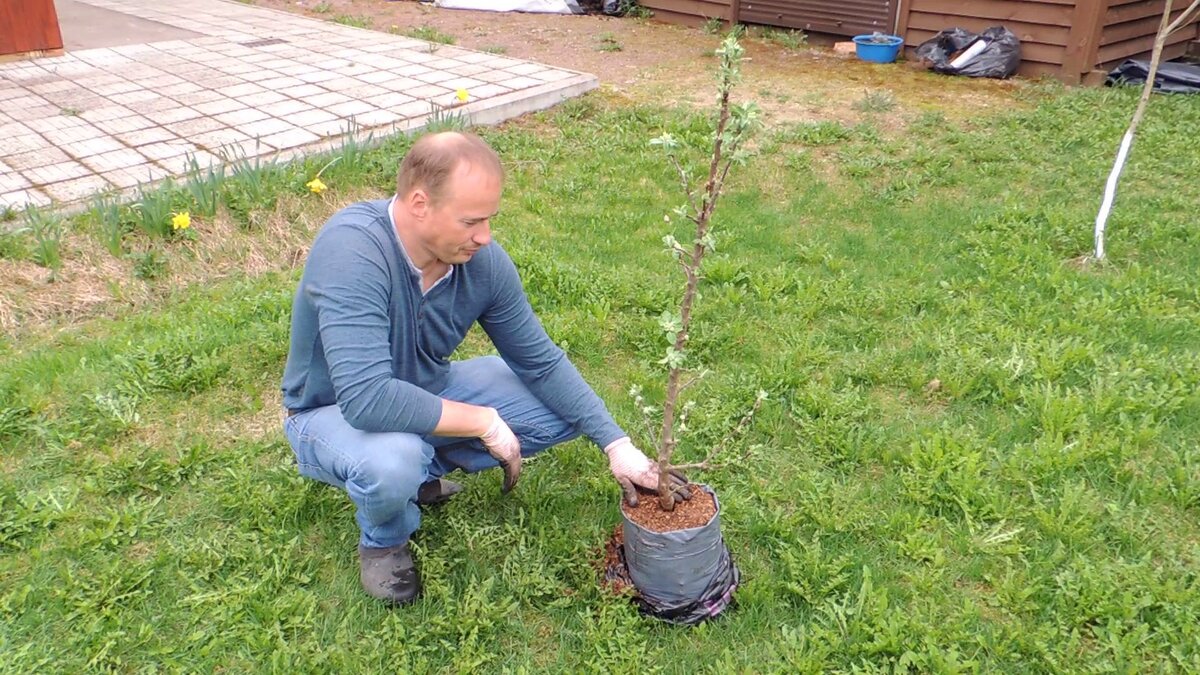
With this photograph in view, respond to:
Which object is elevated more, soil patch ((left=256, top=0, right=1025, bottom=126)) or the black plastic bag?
soil patch ((left=256, top=0, right=1025, bottom=126))

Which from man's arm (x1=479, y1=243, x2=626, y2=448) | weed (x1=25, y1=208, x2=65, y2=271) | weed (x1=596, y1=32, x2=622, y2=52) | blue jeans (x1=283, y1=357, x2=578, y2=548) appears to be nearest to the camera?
blue jeans (x1=283, y1=357, x2=578, y2=548)

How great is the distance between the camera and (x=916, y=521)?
2.63 meters

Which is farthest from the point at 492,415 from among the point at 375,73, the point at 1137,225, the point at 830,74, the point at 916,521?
the point at 830,74

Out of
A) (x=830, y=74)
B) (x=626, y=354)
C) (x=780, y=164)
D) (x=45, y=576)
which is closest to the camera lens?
(x=45, y=576)

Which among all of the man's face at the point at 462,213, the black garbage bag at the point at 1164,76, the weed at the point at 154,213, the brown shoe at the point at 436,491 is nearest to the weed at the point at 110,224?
the weed at the point at 154,213

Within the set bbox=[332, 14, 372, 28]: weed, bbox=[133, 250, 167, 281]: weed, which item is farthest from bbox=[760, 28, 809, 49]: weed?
bbox=[133, 250, 167, 281]: weed

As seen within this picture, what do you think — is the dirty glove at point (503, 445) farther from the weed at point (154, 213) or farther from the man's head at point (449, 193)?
the weed at point (154, 213)

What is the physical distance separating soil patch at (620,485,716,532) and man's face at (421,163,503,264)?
796 millimetres

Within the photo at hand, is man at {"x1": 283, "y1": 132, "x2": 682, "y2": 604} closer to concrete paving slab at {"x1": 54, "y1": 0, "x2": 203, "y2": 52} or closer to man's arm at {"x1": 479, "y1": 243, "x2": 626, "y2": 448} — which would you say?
man's arm at {"x1": 479, "y1": 243, "x2": 626, "y2": 448}

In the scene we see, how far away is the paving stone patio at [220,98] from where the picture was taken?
5062 millimetres

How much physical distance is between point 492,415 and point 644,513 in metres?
0.47

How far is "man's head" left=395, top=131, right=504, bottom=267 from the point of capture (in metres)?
2.10

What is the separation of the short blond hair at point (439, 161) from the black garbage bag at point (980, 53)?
7.03 metres

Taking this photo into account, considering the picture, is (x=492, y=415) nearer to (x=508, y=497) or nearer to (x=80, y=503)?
(x=508, y=497)
